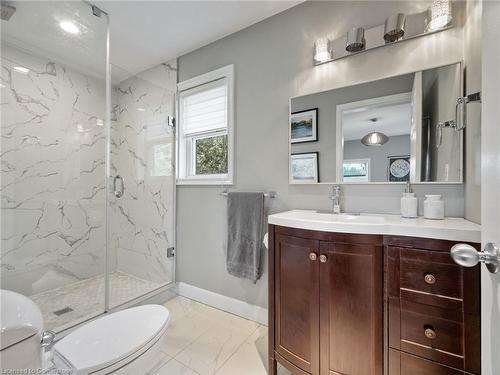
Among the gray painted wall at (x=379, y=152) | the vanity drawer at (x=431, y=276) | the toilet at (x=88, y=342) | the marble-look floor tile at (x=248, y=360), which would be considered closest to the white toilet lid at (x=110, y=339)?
the toilet at (x=88, y=342)

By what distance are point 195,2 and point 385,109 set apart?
157 centimetres

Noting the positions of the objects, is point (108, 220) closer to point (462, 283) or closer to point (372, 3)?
point (462, 283)

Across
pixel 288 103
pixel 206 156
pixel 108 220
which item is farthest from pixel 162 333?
pixel 288 103

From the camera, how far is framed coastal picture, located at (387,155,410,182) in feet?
4.39

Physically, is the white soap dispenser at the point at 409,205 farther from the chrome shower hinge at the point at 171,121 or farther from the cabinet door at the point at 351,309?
the chrome shower hinge at the point at 171,121

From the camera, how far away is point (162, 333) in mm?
1143

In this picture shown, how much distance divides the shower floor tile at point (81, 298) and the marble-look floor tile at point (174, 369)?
817 mm

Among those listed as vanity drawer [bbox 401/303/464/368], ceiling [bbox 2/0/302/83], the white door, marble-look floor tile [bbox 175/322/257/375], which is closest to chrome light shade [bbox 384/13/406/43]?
ceiling [bbox 2/0/302/83]

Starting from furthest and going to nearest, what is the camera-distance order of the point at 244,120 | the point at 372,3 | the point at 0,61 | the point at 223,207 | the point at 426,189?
the point at 223,207 < the point at 244,120 < the point at 0,61 < the point at 372,3 < the point at 426,189

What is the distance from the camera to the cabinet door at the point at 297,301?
1127mm

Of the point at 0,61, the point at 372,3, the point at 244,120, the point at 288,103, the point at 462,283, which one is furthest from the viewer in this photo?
the point at 244,120

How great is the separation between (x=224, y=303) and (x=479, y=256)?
6.36 feet

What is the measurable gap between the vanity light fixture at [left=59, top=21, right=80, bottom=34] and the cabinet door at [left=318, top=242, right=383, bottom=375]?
8.47 feet

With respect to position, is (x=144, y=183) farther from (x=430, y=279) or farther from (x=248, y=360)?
(x=430, y=279)
